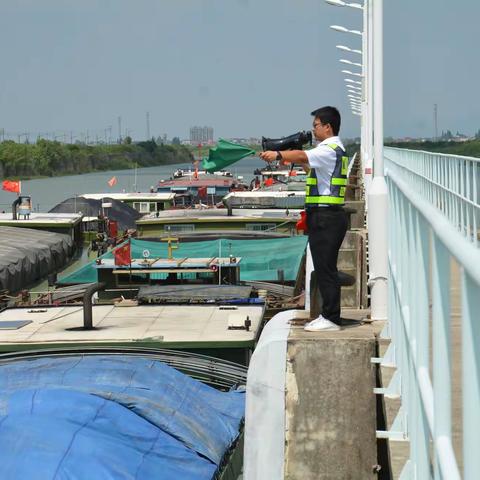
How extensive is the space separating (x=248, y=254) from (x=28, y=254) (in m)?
11.7

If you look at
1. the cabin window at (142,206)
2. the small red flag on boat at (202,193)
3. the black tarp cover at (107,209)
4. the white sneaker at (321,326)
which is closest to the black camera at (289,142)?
the white sneaker at (321,326)

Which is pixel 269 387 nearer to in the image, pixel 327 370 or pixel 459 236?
pixel 327 370

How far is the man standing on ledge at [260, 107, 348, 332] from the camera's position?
6406 millimetres

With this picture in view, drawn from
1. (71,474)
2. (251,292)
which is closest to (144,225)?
(251,292)

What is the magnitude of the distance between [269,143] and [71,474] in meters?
4.35

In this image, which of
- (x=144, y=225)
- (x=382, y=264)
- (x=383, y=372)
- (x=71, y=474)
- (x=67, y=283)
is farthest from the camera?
(x=144, y=225)

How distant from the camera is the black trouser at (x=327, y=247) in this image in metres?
6.63

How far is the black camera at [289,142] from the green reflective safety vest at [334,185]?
159mm

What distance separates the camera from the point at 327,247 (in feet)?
22.0

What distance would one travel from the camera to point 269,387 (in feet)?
19.9

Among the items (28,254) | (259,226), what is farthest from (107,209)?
(28,254)

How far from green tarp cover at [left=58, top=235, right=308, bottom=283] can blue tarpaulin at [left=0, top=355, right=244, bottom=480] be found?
12678 millimetres

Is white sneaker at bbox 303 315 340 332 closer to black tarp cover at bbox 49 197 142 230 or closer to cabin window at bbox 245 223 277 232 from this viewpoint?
cabin window at bbox 245 223 277 232

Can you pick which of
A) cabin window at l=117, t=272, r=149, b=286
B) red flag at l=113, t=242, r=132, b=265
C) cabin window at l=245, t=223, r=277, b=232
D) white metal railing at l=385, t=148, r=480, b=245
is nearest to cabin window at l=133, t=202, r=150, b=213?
cabin window at l=245, t=223, r=277, b=232
